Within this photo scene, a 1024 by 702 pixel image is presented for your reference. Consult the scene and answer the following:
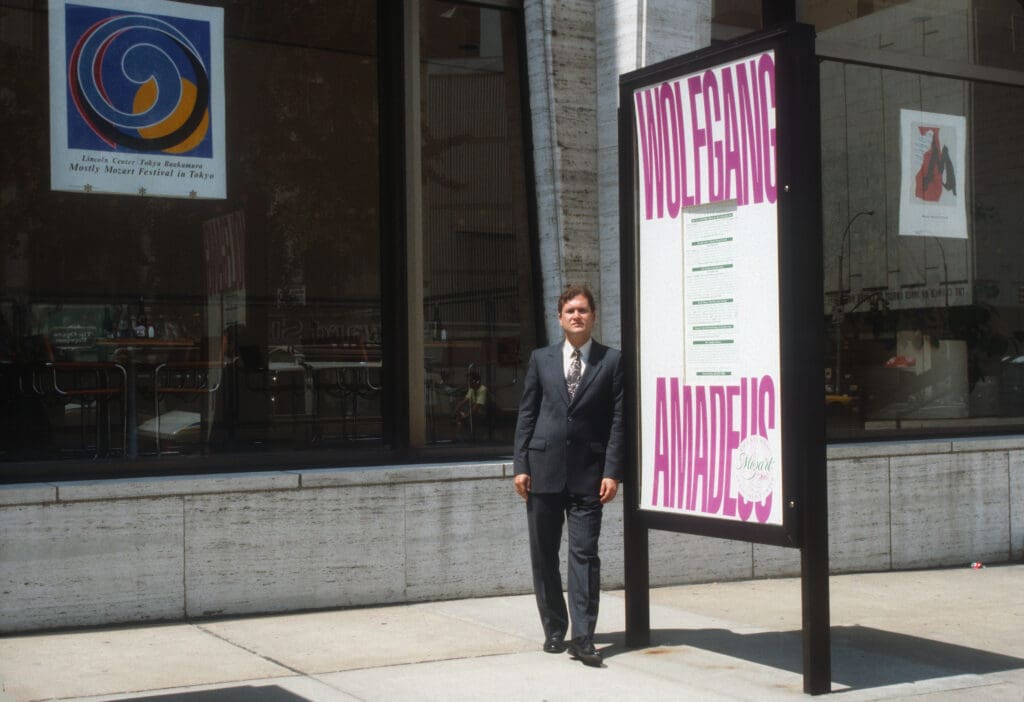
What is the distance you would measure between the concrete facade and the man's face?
2005mm

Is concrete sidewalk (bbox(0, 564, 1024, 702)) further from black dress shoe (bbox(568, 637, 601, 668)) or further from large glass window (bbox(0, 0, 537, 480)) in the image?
large glass window (bbox(0, 0, 537, 480))

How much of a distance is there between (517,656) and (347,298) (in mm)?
3064

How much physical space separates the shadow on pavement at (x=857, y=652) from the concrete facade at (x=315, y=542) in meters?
1.54

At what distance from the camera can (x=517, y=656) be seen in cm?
680

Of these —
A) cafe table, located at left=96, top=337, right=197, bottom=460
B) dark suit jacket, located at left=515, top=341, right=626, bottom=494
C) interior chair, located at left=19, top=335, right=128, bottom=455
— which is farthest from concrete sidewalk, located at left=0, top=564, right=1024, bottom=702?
interior chair, located at left=19, top=335, right=128, bottom=455

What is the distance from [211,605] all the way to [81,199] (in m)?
2.58

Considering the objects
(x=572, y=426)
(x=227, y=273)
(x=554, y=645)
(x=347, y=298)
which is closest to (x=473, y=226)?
(x=347, y=298)

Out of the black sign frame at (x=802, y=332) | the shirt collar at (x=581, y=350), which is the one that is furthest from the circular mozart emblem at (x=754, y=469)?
the shirt collar at (x=581, y=350)

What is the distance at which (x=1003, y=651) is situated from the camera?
7.10m

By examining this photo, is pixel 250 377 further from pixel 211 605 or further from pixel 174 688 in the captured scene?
pixel 174 688

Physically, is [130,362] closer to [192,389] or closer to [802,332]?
[192,389]

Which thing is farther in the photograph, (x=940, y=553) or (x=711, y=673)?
(x=940, y=553)

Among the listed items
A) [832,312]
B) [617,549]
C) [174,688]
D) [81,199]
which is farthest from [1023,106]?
[174,688]

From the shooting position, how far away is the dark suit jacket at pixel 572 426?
6.85 metres
